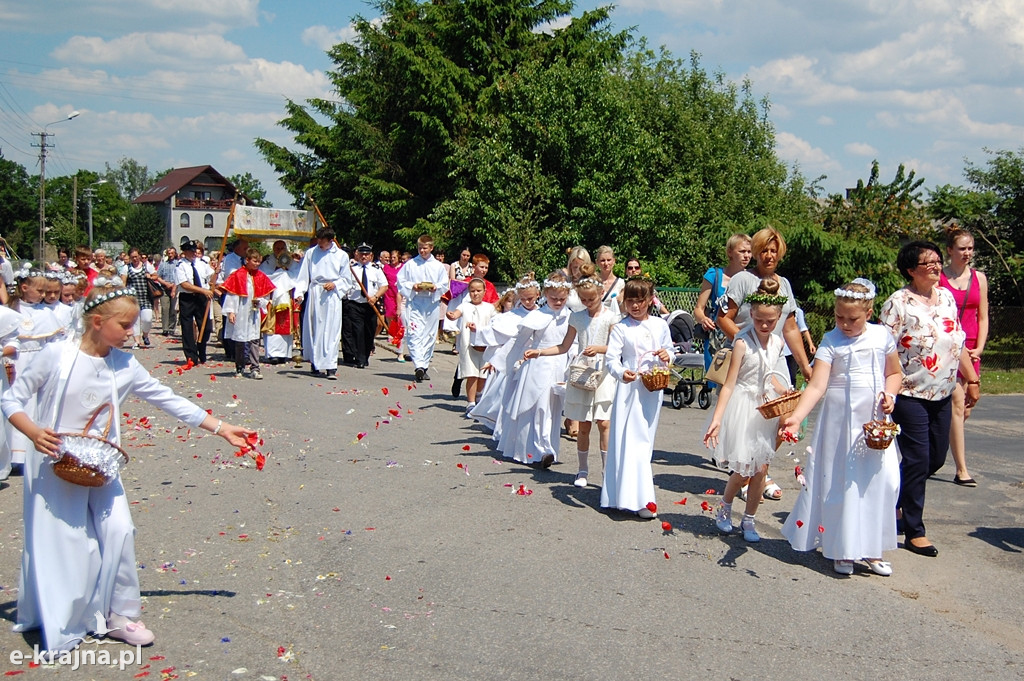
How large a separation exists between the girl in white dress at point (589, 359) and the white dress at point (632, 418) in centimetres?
27

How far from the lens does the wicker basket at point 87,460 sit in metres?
4.61

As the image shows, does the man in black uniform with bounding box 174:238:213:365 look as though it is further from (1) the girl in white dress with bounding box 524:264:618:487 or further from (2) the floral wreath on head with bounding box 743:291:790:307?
(2) the floral wreath on head with bounding box 743:291:790:307

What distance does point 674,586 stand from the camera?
19.6 ft

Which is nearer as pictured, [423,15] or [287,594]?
[287,594]

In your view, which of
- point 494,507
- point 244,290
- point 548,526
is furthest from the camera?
point 244,290

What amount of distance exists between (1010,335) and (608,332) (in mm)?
16962

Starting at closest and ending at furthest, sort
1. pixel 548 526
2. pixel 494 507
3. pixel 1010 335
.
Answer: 1. pixel 548 526
2. pixel 494 507
3. pixel 1010 335

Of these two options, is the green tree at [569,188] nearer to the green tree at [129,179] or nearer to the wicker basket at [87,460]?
the wicker basket at [87,460]

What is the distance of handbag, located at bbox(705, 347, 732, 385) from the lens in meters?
7.28

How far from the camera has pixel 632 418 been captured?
751 centimetres

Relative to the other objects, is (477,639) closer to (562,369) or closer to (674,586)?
(674,586)

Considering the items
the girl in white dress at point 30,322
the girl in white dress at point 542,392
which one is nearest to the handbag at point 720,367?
the girl in white dress at point 542,392

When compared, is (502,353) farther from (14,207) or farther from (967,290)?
(14,207)

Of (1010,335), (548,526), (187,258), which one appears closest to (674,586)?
(548,526)
